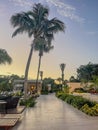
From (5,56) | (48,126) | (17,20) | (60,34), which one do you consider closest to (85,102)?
(48,126)

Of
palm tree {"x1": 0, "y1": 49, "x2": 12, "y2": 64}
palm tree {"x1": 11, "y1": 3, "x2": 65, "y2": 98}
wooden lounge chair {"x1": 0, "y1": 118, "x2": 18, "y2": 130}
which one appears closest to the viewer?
wooden lounge chair {"x1": 0, "y1": 118, "x2": 18, "y2": 130}

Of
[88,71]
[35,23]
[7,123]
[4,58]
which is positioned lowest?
[7,123]

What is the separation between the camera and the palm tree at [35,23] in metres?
34.5

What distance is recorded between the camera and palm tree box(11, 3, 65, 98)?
34500 millimetres

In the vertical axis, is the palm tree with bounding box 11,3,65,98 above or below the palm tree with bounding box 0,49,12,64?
below

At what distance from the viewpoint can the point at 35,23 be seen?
116ft

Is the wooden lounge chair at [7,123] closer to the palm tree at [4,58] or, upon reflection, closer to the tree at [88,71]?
the palm tree at [4,58]

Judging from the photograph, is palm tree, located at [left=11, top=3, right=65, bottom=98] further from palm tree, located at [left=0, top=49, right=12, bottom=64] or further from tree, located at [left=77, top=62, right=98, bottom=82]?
tree, located at [left=77, top=62, right=98, bottom=82]

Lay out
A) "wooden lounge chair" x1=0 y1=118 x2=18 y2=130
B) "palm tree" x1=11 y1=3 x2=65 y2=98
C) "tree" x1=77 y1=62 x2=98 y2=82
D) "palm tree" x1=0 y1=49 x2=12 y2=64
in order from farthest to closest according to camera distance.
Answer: "tree" x1=77 y1=62 x2=98 y2=82 → "palm tree" x1=0 y1=49 x2=12 y2=64 → "palm tree" x1=11 y1=3 x2=65 y2=98 → "wooden lounge chair" x1=0 y1=118 x2=18 y2=130

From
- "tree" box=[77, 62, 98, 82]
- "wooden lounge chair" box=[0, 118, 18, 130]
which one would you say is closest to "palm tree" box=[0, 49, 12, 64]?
"tree" box=[77, 62, 98, 82]

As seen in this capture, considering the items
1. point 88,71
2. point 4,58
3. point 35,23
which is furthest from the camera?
point 88,71

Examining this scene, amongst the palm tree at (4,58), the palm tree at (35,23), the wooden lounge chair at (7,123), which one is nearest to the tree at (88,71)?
the palm tree at (4,58)

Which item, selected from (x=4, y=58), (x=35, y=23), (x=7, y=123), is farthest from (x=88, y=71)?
(x=7, y=123)

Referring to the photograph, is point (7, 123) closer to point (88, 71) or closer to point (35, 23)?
point (35, 23)
